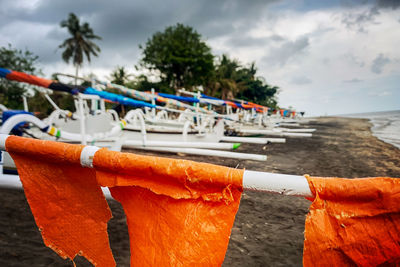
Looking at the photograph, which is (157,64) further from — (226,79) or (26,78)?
(26,78)

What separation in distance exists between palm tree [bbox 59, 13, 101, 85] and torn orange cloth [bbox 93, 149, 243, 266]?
35954 mm

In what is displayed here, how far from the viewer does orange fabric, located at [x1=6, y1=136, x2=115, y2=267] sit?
1091 mm

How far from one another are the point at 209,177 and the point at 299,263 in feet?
5.95

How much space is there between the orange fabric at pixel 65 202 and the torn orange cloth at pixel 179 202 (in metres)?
0.23

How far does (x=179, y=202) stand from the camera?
2.91 ft

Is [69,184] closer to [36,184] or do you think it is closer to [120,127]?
[36,184]

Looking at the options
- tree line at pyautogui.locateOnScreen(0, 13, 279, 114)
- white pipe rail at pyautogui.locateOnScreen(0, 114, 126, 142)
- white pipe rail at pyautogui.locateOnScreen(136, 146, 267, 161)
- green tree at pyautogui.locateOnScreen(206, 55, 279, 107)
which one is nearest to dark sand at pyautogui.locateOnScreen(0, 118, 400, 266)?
white pipe rail at pyautogui.locateOnScreen(0, 114, 126, 142)

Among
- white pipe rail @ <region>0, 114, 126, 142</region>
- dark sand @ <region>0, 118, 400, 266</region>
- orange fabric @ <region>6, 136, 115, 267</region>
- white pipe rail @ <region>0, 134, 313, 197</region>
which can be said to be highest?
white pipe rail @ <region>0, 114, 126, 142</region>

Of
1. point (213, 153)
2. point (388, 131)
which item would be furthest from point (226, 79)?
point (213, 153)

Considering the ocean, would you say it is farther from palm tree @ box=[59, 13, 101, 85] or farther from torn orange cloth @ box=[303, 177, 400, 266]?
palm tree @ box=[59, 13, 101, 85]

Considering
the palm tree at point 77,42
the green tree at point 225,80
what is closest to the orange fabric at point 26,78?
the green tree at point 225,80

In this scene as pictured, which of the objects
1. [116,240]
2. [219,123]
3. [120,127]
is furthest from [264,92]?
[116,240]

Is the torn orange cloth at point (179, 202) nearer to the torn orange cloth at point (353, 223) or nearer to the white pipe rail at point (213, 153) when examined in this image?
the torn orange cloth at point (353, 223)

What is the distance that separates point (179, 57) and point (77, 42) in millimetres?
16656
